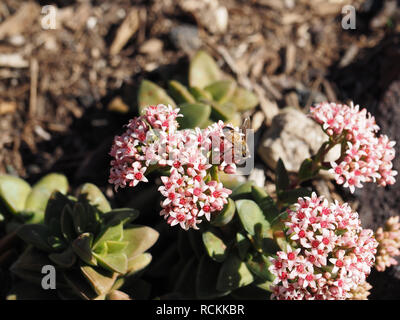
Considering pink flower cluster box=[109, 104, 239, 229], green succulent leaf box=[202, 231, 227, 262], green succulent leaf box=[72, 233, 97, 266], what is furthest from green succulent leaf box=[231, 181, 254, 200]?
green succulent leaf box=[72, 233, 97, 266]

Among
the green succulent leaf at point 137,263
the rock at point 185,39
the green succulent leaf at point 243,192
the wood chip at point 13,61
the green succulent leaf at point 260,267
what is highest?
the rock at point 185,39

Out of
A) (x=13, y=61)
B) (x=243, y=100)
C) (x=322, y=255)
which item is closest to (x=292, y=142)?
(x=243, y=100)

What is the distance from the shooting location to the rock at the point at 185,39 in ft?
14.3

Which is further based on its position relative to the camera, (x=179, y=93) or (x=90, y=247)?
(x=179, y=93)

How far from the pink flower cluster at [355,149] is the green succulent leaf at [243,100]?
1113 millimetres

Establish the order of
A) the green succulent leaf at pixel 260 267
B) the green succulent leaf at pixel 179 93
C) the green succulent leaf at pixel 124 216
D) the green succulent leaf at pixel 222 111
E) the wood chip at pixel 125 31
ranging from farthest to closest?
1. the wood chip at pixel 125 31
2. the green succulent leaf at pixel 179 93
3. the green succulent leaf at pixel 222 111
4. the green succulent leaf at pixel 124 216
5. the green succulent leaf at pixel 260 267

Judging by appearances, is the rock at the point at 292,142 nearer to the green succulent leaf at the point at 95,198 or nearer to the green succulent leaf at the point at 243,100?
the green succulent leaf at the point at 243,100

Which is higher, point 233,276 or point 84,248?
point 84,248

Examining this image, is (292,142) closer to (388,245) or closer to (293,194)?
(293,194)

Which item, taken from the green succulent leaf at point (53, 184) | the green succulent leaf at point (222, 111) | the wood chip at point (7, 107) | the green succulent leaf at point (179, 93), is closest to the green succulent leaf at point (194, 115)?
the green succulent leaf at point (222, 111)

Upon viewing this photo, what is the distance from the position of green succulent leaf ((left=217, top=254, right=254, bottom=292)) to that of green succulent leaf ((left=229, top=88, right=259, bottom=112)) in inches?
58.5

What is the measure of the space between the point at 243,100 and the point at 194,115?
30.1 inches

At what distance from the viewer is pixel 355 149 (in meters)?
2.54
